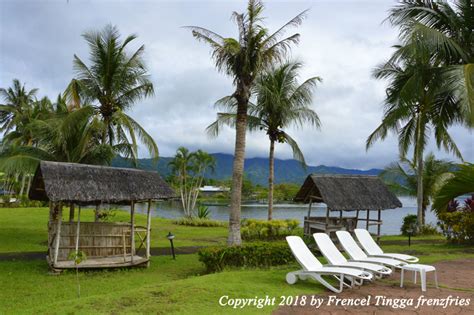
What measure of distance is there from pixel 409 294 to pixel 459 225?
9695 mm

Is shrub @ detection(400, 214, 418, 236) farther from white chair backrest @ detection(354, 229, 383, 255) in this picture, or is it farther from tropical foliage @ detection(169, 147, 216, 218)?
tropical foliage @ detection(169, 147, 216, 218)

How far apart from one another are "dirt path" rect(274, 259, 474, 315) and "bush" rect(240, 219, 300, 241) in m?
8.43

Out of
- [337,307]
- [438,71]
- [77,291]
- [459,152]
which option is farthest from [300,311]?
[459,152]

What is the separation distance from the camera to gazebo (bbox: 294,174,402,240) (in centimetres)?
1378

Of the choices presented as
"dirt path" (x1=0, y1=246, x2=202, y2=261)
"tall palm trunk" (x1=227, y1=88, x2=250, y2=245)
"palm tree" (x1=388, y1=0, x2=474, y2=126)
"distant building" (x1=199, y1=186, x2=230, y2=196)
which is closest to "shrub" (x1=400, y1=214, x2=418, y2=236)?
"palm tree" (x1=388, y1=0, x2=474, y2=126)

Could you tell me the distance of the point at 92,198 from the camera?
33.1 feet

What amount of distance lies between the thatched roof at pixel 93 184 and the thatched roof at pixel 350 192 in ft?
17.2

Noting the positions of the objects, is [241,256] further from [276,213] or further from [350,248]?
[276,213]

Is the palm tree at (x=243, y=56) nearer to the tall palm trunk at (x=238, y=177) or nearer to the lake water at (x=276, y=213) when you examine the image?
the tall palm trunk at (x=238, y=177)

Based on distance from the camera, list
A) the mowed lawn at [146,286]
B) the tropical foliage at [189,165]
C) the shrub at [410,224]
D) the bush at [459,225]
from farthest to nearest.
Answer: the tropical foliage at [189,165]
the shrub at [410,224]
the bush at [459,225]
the mowed lawn at [146,286]

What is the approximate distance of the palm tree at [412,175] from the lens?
82.8 ft

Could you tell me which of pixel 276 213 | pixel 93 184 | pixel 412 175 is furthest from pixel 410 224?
pixel 276 213

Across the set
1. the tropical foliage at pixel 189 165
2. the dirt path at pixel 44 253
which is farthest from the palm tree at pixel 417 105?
the tropical foliage at pixel 189 165

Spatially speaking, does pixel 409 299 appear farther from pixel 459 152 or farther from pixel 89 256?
pixel 459 152
